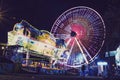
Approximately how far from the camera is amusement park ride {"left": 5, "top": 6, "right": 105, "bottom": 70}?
149ft

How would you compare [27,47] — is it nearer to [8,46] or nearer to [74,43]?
[8,46]

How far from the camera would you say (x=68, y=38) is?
49.8 metres

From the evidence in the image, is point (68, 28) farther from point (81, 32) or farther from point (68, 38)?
point (81, 32)

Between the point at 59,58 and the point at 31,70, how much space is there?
389 inches

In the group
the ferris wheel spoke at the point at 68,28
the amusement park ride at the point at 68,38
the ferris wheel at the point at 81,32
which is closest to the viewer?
the ferris wheel at the point at 81,32

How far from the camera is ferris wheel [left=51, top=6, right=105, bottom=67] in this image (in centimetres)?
4481

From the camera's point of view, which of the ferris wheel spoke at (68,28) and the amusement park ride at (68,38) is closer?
the amusement park ride at (68,38)

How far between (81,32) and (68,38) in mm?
2683

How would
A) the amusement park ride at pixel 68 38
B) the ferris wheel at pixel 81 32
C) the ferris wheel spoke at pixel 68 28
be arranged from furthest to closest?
the ferris wheel spoke at pixel 68 28, the amusement park ride at pixel 68 38, the ferris wheel at pixel 81 32

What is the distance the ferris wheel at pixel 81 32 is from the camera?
44.8m

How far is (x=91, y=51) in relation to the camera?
151ft

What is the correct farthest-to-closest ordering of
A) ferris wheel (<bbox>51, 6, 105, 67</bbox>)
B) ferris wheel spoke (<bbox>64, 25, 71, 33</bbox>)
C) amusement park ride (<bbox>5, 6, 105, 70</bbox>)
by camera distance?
ferris wheel spoke (<bbox>64, 25, 71, 33</bbox>) → amusement park ride (<bbox>5, 6, 105, 70</bbox>) → ferris wheel (<bbox>51, 6, 105, 67</bbox>)

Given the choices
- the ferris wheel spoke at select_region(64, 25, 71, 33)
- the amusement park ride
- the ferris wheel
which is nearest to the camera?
the ferris wheel

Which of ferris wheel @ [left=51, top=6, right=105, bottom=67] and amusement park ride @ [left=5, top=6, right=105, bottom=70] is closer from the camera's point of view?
ferris wheel @ [left=51, top=6, right=105, bottom=67]
